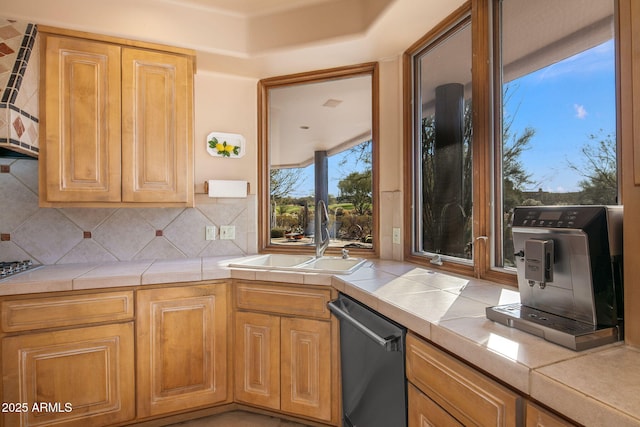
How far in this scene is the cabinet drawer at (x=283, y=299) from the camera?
175 cm

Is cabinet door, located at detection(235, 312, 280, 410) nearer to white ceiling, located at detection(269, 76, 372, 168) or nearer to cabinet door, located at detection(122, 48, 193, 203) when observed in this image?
cabinet door, located at detection(122, 48, 193, 203)

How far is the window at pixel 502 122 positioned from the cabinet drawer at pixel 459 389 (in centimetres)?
65

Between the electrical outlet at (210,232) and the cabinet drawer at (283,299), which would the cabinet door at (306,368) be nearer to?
the cabinet drawer at (283,299)

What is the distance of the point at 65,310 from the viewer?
64.3 inches

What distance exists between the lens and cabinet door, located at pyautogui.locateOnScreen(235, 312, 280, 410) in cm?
184

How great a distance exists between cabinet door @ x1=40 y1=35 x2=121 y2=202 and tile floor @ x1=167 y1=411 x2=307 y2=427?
1.39 metres

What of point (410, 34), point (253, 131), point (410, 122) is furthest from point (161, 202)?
point (410, 34)

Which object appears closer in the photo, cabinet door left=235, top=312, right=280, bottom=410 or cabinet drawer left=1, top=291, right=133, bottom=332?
cabinet drawer left=1, top=291, right=133, bottom=332

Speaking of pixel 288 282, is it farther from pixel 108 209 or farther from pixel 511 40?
pixel 511 40

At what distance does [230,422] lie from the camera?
1920 millimetres

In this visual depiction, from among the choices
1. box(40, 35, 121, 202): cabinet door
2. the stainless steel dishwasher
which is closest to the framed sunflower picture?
box(40, 35, 121, 202): cabinet door

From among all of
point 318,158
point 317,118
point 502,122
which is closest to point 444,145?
point 502,122

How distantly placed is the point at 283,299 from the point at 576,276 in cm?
133

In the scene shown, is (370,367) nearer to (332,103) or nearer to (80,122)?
(332,103)
